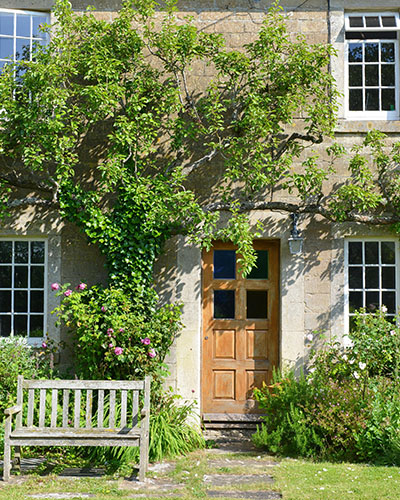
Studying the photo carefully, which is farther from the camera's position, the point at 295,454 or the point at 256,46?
the point at 256,46

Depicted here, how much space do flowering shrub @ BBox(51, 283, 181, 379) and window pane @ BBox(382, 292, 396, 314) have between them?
9.20 ft

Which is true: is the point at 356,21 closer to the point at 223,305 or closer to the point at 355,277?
the point at 355,277

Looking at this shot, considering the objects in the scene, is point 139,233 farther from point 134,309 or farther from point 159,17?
point 159,17

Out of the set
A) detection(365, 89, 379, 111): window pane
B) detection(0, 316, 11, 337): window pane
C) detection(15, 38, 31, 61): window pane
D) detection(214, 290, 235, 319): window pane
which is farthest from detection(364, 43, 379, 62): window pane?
detection(0, 316, 11, 337): window pane

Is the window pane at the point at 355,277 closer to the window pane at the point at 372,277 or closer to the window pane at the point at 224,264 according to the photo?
the window pane at the point at 372,277

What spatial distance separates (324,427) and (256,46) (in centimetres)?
474

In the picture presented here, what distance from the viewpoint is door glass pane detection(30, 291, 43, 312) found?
843cm

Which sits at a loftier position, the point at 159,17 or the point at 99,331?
the point at 159,17

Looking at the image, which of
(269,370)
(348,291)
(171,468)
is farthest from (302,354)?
(171,468)

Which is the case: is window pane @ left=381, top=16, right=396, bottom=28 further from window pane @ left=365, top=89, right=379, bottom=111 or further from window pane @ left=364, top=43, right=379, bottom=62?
window pane @ left=365, top=89, right=379, bottom=111

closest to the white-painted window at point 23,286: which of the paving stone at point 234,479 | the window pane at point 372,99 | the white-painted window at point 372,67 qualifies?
the paving stone at point 234,479

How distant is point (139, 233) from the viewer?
7.86m

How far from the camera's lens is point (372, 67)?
8.62 meters

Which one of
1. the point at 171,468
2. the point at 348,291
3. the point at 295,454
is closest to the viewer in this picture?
the point at 171,468
